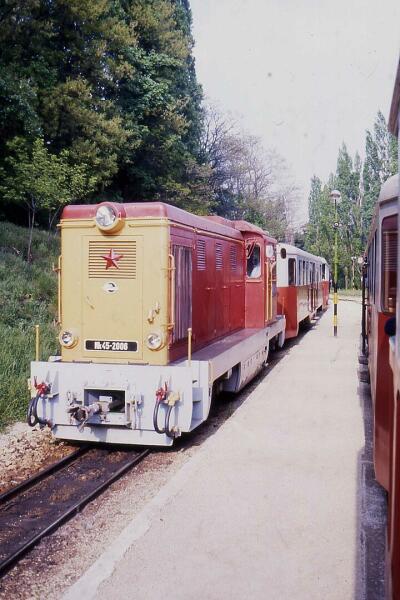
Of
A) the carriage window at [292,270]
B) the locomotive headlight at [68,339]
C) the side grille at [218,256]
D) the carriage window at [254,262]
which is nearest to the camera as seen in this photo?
the locomotive headlight at [68,339]

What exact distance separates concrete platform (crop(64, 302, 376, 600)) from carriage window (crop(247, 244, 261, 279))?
3.70 metres

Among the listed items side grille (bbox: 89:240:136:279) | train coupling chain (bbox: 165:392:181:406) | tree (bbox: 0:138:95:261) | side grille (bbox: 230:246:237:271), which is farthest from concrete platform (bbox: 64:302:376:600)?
tree (bbox: 0:138:95:261)

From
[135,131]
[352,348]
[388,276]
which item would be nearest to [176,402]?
[388,276]

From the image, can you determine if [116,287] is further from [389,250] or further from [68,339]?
[389,250]

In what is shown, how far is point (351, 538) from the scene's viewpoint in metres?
4.51

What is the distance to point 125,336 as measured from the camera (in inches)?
281

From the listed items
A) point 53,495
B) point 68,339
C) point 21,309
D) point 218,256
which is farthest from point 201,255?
point 21,309

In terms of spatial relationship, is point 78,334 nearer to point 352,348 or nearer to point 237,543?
point 237,543

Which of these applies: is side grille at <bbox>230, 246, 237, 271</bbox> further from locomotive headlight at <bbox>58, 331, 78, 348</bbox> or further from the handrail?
locomotive headlight at <bbox>58, 331, 78, 348</bbox>

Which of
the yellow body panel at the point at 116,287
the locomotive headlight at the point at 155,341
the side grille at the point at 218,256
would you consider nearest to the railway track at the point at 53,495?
the yellow body panel at the point at 116,287

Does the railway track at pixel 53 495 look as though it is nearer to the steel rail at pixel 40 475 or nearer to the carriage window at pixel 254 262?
the steel rail at pixel 40 475

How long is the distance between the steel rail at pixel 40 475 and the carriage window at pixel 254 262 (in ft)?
17.6

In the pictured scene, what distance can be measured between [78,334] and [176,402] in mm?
1589

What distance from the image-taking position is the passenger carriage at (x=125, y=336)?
6754 mm
